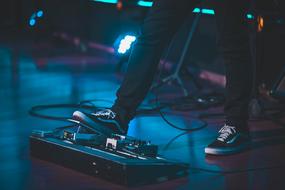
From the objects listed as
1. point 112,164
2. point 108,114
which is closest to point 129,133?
point 108,114

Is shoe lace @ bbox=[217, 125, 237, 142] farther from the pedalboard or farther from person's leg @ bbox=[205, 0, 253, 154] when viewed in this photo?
the pedalboard

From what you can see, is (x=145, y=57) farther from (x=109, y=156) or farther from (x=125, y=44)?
(x=125, y=44)

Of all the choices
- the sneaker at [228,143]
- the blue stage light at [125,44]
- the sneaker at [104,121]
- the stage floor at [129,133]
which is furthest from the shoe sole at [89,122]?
the blue stage light at [125,44]

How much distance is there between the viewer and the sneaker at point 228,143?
2123 millimetres

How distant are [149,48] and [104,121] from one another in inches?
11.8

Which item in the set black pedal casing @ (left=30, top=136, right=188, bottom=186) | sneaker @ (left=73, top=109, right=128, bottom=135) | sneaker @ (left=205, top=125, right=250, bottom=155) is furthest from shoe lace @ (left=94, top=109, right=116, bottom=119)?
sneaker @ (left=205, top=125, right=250, bottom=155)

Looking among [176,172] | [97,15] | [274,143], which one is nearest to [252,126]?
[274,143]

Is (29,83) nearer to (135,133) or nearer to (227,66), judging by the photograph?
(135,133)

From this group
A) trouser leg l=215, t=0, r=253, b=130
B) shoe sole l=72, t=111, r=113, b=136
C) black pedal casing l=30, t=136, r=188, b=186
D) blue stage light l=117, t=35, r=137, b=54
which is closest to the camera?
black pedal casing l=30, t=136, r=188, b=186

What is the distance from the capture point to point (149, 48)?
1.97 m

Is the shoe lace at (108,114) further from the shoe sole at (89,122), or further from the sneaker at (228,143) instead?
the sneaker at (228,143)

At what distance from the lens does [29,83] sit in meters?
3.54

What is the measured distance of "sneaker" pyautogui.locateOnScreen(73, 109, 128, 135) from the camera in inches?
75.8

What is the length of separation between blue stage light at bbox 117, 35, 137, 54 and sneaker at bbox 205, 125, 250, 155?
3.16ft
